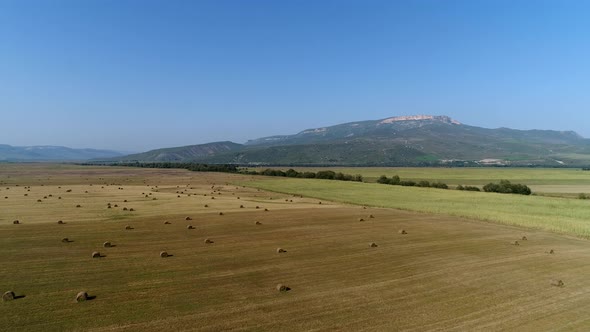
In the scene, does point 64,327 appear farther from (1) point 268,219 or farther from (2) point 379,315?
(1) point 268,219

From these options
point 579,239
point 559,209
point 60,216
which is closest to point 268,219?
point 60,216

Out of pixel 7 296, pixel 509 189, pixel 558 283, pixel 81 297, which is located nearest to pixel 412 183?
pixel 509 189

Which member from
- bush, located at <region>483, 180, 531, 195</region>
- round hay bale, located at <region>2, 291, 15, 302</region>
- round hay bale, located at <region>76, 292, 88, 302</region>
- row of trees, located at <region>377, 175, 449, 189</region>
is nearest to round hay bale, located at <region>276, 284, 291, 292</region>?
round hay bale, located at <region>76, 292, 88, 302</region>

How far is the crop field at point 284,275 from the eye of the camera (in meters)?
16.1

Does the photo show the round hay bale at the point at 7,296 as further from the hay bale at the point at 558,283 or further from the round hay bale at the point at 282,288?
the hay bale at the point at 558,283

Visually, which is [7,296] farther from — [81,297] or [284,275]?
[284,275]

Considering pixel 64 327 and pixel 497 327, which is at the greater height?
pixel 64 327

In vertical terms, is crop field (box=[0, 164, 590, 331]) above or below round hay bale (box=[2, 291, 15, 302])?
below

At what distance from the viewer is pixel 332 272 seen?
917 inches

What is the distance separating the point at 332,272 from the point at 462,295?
22.6ft

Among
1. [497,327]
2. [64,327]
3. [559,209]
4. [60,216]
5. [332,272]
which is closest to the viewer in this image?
[64,327]

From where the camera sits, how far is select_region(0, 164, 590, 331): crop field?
16.1m

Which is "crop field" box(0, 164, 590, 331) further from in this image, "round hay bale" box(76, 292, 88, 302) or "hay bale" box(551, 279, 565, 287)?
"round hay bale" box(76, 292, 88, 302)

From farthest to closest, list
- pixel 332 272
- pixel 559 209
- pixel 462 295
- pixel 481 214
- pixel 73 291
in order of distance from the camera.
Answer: pixel 559 209 → pixel 481 214 → pixel 332 272 → pixel 462 295 → pixel 73 291
